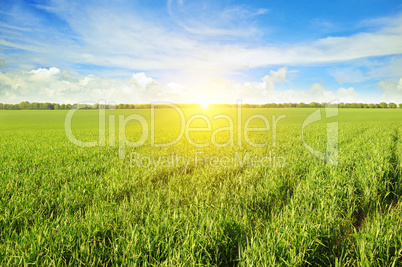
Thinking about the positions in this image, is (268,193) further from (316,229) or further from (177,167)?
(177,167)

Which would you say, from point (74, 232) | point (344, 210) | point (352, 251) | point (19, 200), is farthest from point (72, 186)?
point (344, 210)

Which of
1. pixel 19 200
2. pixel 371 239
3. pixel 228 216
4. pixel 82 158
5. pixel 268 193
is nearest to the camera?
pixel 371 239

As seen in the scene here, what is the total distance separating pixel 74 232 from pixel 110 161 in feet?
18.3

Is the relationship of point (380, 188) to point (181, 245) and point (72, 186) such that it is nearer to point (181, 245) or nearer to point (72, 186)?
point (181, 245)

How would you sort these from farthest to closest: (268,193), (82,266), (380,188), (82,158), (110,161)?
1. (82,158)
2. (110,161)
3. (380,188)
4. (268,193)
5. (82,266)

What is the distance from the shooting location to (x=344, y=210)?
4504 mm

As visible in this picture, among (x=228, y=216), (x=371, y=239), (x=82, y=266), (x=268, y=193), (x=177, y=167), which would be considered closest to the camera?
(x=82, y=266)

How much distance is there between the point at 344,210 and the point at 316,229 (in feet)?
6.38

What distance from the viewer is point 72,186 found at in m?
5.21

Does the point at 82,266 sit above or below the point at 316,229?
below

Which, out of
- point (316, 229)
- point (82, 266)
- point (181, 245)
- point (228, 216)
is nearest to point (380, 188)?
point (316, 229)

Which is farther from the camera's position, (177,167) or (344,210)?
(177,167)

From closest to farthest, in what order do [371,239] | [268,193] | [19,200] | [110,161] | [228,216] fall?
1. [371,239]
2. [228,216]
3. [19,200]
4. [268,193]
5. [110,161]

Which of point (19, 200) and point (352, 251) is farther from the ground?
point (19, 200)
